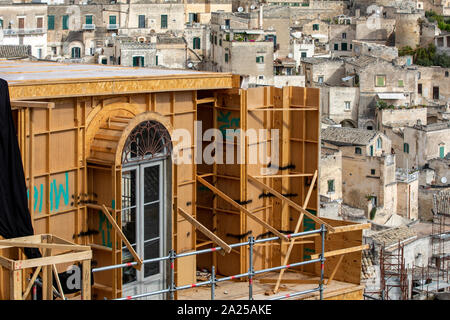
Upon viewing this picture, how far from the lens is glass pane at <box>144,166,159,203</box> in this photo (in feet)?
41.4

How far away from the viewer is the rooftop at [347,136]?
1576 inches

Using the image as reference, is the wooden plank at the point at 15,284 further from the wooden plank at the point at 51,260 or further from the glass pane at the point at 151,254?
the glass pane at the point at 151,254

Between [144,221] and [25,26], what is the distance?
4225 centimetres

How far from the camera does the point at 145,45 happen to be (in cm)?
4856

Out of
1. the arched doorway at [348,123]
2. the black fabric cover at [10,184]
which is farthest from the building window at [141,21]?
the black fabric cover at [10,184]

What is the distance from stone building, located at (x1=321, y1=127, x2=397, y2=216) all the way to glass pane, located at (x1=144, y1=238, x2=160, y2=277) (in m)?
26.4

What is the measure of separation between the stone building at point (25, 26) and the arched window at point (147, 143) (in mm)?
38415

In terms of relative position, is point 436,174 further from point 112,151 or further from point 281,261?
point 112,151

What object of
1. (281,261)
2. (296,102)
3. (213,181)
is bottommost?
(281,261)

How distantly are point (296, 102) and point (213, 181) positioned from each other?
174cm

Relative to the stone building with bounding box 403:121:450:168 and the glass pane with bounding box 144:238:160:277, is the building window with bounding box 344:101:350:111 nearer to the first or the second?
the stone building with bounding box 403:121:450:168

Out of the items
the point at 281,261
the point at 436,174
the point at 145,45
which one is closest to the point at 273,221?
the point at 281,261

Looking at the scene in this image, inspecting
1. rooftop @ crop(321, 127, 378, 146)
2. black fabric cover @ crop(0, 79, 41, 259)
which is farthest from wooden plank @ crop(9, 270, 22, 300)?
rooftop @ crop(321, 127, 378, 146)

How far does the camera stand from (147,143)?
12531 millimetres
